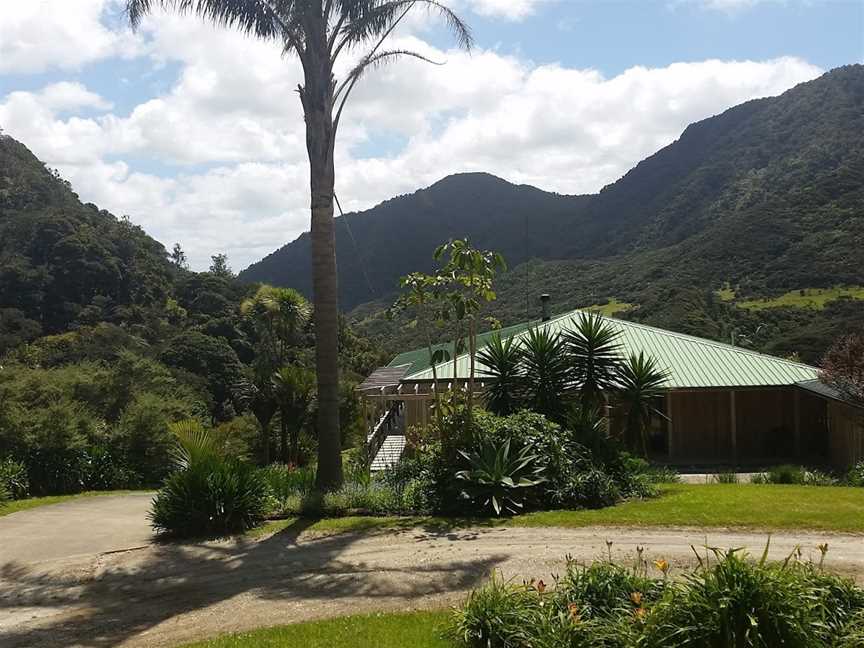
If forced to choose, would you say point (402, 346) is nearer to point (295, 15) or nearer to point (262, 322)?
point (262, 322)

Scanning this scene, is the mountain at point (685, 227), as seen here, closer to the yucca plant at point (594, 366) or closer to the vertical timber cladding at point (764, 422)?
the vertical timber cladding at point (764, 422)

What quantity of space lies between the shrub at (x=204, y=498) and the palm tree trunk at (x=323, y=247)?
1510mm

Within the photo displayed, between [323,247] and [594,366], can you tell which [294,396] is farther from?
[323,247]

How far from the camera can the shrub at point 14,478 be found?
49.5ft

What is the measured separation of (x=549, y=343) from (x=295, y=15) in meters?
7.60

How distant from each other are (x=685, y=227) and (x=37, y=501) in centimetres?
5976

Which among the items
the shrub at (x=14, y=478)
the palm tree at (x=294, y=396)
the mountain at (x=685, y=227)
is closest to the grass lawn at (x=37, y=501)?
the shrub at (x=14, y=478)

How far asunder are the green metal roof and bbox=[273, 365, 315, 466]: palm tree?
10.8ft

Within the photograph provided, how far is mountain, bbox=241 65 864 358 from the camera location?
48188 millimetres

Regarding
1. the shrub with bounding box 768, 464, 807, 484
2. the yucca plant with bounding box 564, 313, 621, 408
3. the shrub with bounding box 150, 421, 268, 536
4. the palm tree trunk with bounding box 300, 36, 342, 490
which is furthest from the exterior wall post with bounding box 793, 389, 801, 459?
the shrub with bounding box 150, 421, 268, 536

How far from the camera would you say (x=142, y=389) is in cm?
2145

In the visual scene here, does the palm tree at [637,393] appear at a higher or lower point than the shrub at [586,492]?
higher

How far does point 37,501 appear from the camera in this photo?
1473cm

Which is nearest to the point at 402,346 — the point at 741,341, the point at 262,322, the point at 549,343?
the point at 741,341
